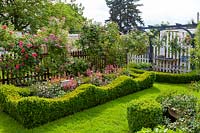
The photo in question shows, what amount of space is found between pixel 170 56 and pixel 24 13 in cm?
990

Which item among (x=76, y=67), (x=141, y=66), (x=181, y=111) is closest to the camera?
(x=181, y=111)

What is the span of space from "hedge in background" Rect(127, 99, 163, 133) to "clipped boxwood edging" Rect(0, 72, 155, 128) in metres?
1.70

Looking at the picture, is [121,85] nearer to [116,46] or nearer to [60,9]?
[116,46]

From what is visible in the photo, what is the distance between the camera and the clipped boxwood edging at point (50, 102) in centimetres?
578

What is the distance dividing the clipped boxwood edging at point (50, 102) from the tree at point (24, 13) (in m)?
11.1

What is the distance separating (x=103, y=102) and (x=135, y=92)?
1687 mm

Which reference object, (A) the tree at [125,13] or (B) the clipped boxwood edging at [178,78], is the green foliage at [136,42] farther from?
(A) the tree at [125,13]

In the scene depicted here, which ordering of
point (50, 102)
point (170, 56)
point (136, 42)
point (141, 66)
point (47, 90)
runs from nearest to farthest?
point (50, 102) < point (47, 90) < point (141, 66) < point (170, 56) < point (136, 42)

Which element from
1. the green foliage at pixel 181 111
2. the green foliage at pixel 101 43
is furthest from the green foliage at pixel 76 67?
the green foliage at pixel 181 111

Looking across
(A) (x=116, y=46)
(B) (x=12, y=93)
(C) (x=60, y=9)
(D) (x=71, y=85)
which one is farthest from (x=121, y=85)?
(C) (x=60, y=9)

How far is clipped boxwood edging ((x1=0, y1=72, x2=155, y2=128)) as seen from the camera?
5783mm

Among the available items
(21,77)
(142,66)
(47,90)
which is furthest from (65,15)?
(47,90)

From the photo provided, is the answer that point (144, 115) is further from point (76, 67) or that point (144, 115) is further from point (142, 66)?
point (142, 66)

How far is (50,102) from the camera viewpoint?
20.0ft
